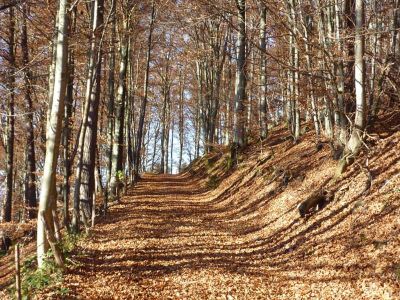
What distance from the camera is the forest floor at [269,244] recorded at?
6.91 metres

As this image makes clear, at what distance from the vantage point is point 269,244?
9.95 metres

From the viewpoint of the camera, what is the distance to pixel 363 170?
10.5 metres

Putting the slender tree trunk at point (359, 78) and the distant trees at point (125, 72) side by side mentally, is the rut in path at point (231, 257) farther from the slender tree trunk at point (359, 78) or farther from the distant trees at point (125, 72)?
the slender tree trunk at point (359, 78)

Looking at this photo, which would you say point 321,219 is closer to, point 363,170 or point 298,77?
point 363,170

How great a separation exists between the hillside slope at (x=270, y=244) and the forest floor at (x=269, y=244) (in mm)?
24

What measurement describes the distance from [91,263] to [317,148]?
9942 mm

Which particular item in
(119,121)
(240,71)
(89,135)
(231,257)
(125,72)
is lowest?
(231,257)

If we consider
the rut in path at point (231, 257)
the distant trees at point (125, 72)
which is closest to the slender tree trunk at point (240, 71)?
the distant trees at point (125, 72)

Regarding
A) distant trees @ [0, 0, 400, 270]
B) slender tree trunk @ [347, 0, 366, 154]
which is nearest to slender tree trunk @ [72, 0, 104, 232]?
distant trees @ [0, 0, 400, 270]

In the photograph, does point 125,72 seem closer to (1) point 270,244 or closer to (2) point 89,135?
(2) point 89,135

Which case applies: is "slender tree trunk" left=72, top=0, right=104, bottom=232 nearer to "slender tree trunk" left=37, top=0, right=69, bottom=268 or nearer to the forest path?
the forest path

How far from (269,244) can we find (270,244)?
0.03 metres

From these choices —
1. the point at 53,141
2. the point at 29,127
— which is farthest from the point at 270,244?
the point at 29,127

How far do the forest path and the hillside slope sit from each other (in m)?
0.02
